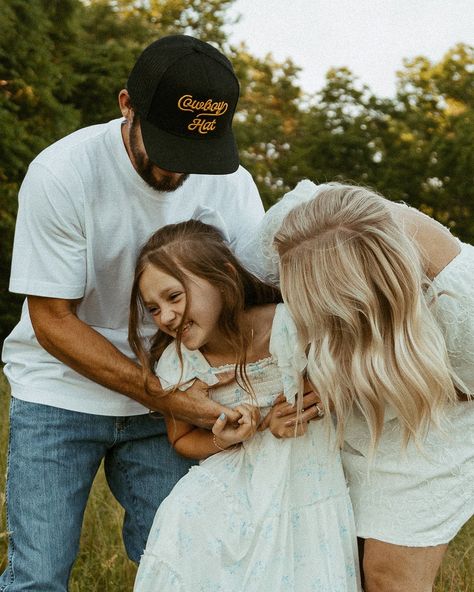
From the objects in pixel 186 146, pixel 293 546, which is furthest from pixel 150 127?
pixel 293 546

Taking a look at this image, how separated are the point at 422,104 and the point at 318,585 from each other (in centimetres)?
1890

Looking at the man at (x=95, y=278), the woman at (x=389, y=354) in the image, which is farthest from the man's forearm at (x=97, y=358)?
the woman at (x=389, y=354)

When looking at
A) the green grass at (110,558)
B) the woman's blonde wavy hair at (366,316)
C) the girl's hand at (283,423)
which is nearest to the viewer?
the woman's blonde wavy hair at (366,316)

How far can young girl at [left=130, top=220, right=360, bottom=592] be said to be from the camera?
2.57 m

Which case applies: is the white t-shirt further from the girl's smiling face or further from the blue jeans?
the girl's smiling face

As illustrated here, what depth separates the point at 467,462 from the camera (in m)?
2.67

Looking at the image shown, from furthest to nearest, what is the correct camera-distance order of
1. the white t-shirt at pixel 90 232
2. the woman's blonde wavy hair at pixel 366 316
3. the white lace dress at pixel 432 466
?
the white t-shirt at pixel 90 232, the white lace dress at pixel 432 466, the woman's blonde wavy hair at pixel 366 316

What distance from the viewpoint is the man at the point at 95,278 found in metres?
2.73

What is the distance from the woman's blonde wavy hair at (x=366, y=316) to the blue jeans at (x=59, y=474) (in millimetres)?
847

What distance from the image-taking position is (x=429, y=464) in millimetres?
2600

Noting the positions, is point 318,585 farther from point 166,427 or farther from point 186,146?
point 186,146

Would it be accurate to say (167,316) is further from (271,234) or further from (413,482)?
(413,482)

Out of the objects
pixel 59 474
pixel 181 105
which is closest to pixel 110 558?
pixel 59 474

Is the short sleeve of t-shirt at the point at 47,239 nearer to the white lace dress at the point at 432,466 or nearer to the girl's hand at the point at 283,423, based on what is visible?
the girl's hand at the point at 283,423
